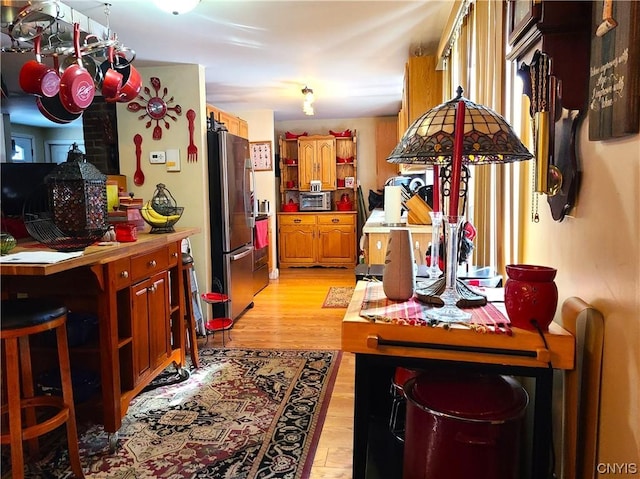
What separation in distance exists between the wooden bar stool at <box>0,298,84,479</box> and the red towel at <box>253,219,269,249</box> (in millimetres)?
3333

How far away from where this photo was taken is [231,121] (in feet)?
17.0

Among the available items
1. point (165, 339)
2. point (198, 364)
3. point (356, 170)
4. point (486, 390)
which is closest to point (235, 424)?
point (165, 339)

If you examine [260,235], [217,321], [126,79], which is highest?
[126,79]

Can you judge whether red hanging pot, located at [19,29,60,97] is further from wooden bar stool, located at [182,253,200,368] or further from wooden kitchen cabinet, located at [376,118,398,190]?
wooden kitchen cabinet, located at [376,118,398,190]

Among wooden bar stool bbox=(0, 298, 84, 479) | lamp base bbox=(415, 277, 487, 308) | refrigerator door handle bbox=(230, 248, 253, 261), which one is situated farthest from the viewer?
refrigerator door handle bbox=(230, 248, 253, 261)

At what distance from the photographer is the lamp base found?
1225mm

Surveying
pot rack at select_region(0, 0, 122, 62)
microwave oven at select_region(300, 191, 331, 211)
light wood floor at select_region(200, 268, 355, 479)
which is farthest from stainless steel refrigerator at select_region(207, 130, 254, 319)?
microwave oven at select_region(300, 191, 331, 211)

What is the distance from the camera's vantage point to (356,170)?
6914 mm

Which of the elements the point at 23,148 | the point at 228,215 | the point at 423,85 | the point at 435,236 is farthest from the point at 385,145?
the point at 23,148

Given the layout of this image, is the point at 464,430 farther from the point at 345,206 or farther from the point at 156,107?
the point at 345,206

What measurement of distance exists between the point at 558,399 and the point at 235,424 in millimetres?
1571

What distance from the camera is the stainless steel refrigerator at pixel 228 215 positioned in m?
3.85

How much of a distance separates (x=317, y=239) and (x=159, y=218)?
13.5 ft

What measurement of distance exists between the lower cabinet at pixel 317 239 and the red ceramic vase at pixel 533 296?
5.58 m
